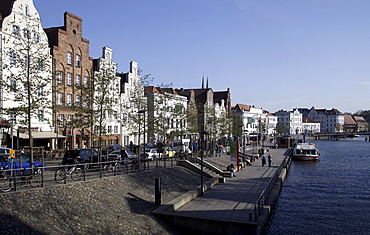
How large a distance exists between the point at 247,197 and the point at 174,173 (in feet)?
20.6

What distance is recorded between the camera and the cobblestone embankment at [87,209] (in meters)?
13.4

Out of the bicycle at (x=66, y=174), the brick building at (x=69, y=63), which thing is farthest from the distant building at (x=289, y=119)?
the bicycle at (x=66, y=174)

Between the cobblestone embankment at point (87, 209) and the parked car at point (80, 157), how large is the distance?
17.4ft

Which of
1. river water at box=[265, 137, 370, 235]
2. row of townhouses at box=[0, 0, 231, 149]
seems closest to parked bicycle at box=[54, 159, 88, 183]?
row of townhouses at box=[0, 0, 231, 149]

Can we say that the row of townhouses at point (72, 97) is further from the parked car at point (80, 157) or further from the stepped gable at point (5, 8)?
the parked car at point (80, 157)

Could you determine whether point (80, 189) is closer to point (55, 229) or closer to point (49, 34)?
point (55, 229)

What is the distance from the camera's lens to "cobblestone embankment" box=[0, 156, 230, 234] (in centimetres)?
1337

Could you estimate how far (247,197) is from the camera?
23109 millimetres

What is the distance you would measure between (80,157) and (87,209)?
33.7 feet

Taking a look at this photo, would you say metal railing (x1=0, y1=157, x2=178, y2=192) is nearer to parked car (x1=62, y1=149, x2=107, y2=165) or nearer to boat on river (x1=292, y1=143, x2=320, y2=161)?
parked car (x1=62, y1=149, x2=107, y2=165)

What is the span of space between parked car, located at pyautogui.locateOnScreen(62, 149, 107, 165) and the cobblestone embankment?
5.31 meters

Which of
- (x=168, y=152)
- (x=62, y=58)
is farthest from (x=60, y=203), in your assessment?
(x=62, y=58)

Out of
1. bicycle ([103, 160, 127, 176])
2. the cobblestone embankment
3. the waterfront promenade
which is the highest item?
bicycle ([103, 160, 127, 176])

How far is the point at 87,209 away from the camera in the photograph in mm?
16188
